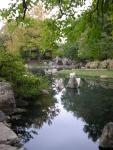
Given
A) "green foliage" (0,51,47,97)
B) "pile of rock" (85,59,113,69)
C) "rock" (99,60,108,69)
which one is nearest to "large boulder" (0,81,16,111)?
"green foliage" (0,51,47,97)

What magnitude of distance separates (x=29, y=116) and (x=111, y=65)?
30635 millimetres

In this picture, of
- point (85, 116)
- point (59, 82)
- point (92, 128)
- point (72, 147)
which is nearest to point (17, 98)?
point (85, 116)

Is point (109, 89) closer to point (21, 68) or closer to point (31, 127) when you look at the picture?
point (21, 68)

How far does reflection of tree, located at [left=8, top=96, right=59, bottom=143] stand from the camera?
1716 cm

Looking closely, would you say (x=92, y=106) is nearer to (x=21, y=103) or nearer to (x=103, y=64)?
(x=21, y=103)

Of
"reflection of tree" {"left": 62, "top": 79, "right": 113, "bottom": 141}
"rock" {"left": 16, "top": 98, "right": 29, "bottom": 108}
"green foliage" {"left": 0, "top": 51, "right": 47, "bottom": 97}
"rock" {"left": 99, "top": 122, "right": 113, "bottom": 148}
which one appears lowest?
"reflection of tree" {"left": 62, "top": 79, "right": 113, "bottom": 141}

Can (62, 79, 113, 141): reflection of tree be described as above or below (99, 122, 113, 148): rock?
below

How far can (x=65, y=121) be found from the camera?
63.6 ft

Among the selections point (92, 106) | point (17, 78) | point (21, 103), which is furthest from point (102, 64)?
point (21, 103)

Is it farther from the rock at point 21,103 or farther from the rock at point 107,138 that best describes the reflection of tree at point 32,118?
the rock at point 107,138

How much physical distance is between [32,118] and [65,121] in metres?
1.87

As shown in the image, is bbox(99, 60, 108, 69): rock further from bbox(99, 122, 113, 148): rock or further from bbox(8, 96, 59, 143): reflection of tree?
bbox(99, 122, 113, 148): rock

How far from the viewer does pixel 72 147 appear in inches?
566

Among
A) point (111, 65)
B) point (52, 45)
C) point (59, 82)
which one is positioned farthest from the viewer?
point (111, 65)
